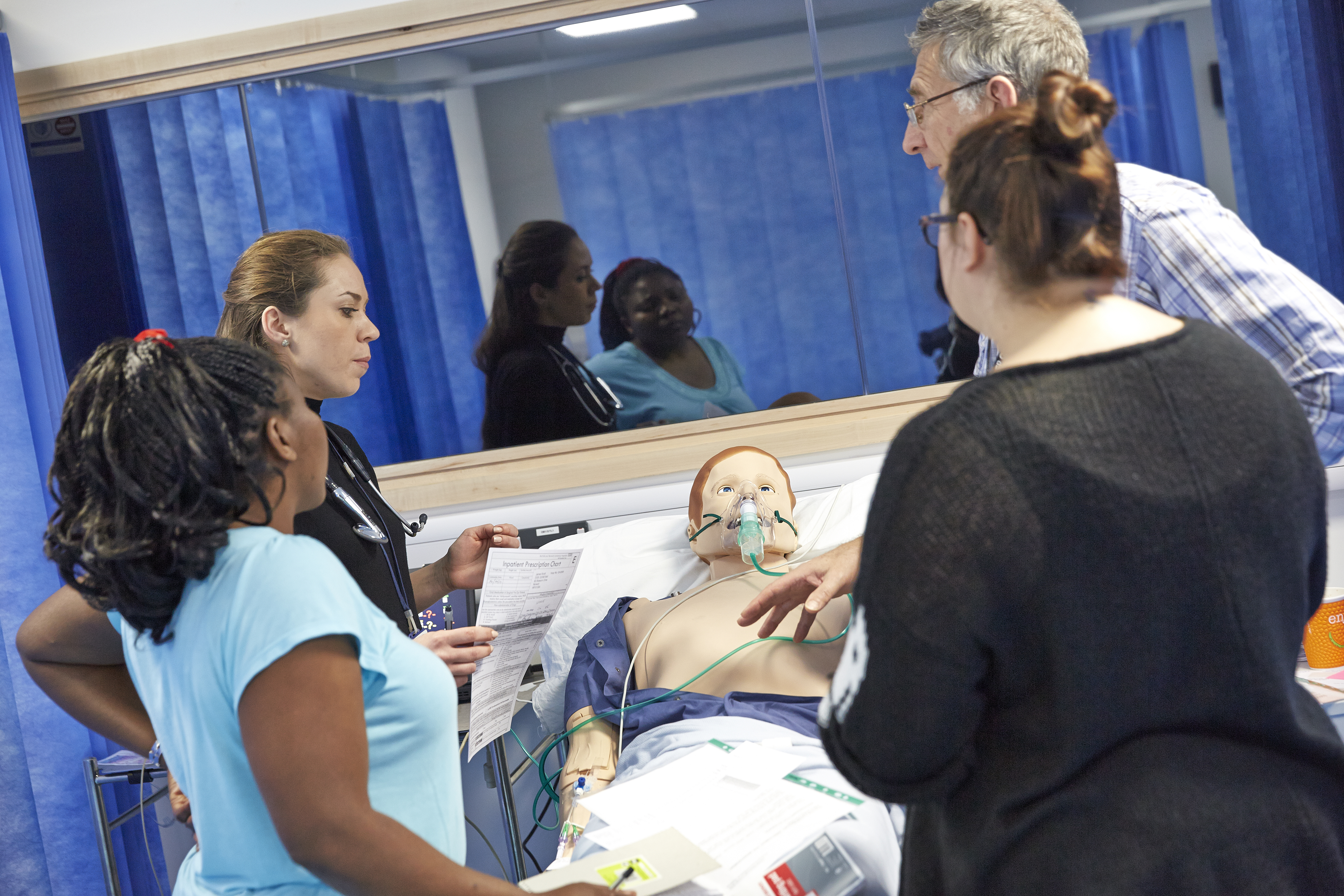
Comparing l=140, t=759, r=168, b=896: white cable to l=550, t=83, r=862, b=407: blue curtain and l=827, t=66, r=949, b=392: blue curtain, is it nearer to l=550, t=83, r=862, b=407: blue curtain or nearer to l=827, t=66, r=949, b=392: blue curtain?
l=550, t=83, r=862, b=407: blue curtain

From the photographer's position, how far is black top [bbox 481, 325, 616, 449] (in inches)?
125

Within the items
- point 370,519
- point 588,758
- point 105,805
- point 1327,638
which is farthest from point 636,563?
point 1327,638

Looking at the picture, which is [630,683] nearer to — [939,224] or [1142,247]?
[1142,247]

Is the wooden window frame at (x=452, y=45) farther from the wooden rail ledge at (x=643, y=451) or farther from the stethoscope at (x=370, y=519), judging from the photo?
the stethoscope at (x=370, y=519)

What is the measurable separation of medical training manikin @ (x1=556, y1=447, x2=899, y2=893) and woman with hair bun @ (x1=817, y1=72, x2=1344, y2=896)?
87 centimetres

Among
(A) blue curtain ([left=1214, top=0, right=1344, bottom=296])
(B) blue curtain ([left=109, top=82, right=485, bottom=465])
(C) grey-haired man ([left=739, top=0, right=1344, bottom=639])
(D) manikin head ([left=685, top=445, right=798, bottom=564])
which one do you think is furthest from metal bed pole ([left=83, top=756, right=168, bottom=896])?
(A) blue curtain ([left=1214, top=0, right=1344, bottom=296])

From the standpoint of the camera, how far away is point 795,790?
4.81ft

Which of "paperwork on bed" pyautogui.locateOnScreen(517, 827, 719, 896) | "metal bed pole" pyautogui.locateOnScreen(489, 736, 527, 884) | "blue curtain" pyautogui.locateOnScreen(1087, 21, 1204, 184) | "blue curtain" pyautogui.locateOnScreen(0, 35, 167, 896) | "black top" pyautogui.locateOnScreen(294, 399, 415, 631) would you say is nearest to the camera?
"paperwork on bed" pyautogui.locateOnScreen(517, 827, 719, 896)

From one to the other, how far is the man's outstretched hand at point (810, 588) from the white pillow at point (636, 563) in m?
0.98

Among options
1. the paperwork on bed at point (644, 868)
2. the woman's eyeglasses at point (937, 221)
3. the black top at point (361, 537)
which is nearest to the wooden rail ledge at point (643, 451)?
the black top at point (361, 537)

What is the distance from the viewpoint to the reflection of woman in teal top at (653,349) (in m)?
3.14

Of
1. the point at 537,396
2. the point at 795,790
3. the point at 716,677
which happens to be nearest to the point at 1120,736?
the point at 795,790

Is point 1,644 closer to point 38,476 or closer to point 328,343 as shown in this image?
point 38,476

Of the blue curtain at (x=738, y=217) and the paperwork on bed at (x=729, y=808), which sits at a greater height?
the blue curtain at (x=738, y=217)
